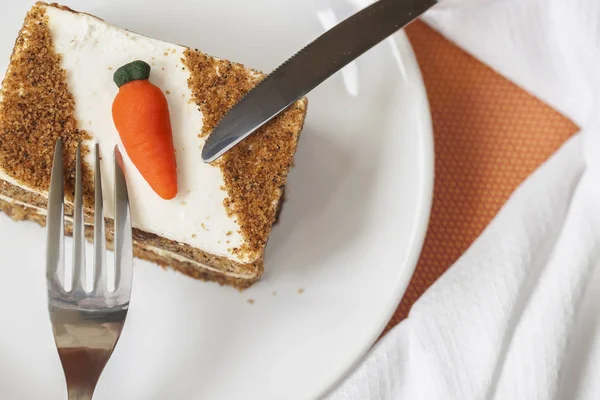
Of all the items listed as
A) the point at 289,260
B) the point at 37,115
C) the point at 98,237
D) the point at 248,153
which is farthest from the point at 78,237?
the point at 289,260

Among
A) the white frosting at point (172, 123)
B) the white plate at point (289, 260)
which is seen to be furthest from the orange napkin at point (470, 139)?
the white frosting at point (172, 123)

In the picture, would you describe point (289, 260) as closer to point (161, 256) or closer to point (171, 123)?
point (161, 256)

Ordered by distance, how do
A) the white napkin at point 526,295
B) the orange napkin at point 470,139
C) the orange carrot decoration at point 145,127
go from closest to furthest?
1. the orange carrot decoration at point 145,127
2. the white napkin at point 526,295
3. the orange napkin at point 470,139

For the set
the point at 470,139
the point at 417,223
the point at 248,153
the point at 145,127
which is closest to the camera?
the point at 145,127

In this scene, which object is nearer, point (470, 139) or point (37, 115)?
point (37, 115)

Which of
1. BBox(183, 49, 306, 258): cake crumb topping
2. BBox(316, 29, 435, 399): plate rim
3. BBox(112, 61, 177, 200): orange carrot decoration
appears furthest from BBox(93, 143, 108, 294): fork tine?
BBox(316, 29, 435, 399): plate rim

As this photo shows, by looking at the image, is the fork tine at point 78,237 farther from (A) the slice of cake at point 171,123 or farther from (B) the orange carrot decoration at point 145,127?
(B) the orange carrot decoration at point 145,127

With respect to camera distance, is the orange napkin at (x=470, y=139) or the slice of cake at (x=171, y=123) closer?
the slice of cake at (x=171, y=123)
